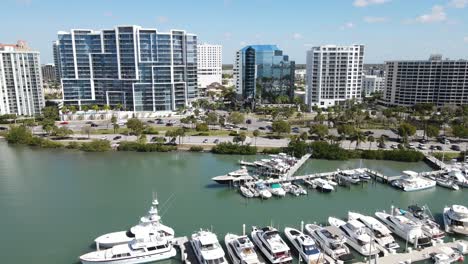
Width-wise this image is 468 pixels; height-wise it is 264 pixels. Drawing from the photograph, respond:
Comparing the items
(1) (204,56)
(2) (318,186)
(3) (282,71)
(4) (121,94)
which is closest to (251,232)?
(2) (318,186)

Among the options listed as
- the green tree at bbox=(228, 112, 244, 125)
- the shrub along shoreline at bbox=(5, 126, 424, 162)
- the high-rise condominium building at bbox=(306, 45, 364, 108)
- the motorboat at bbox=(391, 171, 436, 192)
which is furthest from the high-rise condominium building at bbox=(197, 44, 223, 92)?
the motorboat at bbox=(391, 171, 436, 192)

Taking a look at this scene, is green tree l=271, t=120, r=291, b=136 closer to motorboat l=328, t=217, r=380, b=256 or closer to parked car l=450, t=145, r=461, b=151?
parked car l=450, t=145, r=461, b=151

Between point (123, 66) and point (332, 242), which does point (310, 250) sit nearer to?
point (332, 242)

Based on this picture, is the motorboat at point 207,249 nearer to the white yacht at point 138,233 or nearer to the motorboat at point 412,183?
the white yacht at point 138,233

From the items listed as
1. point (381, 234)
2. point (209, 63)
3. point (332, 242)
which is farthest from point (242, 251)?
point (209, 63)

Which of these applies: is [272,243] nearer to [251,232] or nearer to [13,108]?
[251,232]

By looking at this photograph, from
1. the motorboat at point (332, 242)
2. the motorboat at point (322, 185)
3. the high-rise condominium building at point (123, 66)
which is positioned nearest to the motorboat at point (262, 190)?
the motorboat at point (322, 185)
